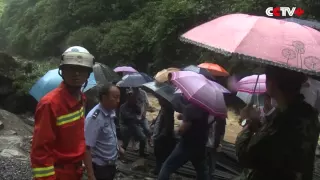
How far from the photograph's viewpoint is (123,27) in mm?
19922

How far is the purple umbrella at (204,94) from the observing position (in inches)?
171

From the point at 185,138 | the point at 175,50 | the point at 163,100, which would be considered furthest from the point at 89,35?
the point at 185,138

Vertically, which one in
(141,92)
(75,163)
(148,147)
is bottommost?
(148,147)

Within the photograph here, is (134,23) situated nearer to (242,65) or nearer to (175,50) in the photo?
(175,50)

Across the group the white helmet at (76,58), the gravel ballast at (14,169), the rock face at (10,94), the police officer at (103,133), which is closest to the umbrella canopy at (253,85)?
the police officer at (103,133)

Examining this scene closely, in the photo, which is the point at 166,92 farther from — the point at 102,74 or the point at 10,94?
the point at 10,94

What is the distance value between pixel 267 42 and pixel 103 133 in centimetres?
173

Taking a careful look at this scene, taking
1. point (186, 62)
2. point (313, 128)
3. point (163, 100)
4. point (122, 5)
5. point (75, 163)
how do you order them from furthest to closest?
point (122, 5), point (186, 62), point (163, 100), point (75, 163), point (313, 128)

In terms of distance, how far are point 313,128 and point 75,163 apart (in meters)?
1.51

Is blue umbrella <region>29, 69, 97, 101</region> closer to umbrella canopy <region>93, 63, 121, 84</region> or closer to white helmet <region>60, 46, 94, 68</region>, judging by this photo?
white helmet <region>60, 46, 94, 68</region>

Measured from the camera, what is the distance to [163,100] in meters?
5.79

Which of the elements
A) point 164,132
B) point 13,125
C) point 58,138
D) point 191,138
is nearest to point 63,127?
point 58,138

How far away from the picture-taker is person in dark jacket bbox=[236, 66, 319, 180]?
7.70ft

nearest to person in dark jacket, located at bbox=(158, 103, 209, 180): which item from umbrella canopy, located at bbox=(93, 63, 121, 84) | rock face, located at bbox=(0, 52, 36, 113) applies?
umbrella canopy, located at bbox=(93, 63, 121, 84)
